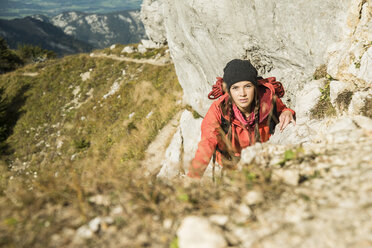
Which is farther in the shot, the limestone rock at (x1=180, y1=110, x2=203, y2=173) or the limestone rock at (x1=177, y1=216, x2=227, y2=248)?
the limestone rock at (x1=180, y1=110, x2=203, y2=173)

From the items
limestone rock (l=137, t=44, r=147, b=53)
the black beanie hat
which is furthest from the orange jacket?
limestone rock (l=137, t=44, r=147, b=53)

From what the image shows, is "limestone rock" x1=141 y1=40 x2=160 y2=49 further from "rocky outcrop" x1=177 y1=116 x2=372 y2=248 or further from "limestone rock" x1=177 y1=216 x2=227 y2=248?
"limestone rock" x1=177 y1=216 x2=227 y2=248

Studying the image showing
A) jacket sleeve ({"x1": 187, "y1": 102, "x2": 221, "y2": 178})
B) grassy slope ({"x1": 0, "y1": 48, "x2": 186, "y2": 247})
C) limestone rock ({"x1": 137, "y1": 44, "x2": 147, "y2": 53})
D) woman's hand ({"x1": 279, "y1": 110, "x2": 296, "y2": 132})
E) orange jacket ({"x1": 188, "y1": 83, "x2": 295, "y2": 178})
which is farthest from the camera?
limestone rock ({"x1": 137, "y1": 44, "x2": 147, "y2": 53})

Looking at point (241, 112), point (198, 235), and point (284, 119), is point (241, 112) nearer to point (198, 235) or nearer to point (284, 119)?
point (284, 119)

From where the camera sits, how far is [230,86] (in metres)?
4.13

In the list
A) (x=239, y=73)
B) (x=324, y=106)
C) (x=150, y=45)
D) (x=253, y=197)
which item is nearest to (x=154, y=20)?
(x=150, y=45)

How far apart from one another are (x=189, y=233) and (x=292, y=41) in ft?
17.9

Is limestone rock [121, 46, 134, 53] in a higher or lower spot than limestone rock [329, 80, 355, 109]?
higher

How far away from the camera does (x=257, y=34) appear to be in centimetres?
596

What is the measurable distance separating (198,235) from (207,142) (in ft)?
7.30

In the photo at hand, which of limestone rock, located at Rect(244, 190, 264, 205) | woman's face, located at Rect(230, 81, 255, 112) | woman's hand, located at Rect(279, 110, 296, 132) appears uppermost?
woman's face, located at Rect(230, 81, 255, 112)

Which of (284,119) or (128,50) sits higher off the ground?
(128,50)

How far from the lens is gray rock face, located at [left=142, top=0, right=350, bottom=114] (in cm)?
464

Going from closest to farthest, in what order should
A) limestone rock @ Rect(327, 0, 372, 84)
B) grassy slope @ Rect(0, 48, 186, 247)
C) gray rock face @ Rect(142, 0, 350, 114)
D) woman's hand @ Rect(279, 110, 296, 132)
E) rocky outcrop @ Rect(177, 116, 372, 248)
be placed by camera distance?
1. rocky outcrop @ Rect(177, 116, 372, 248)
2. grassy slope @ Rect(0, 48, 186, 247)
3. limestone rock @ Rect(327, 0, 372, 84)
4. woman's hand @ Rect(279, 110, 296, 132)
5. gray rock face @ Rect(142, 0, 350, 114)
